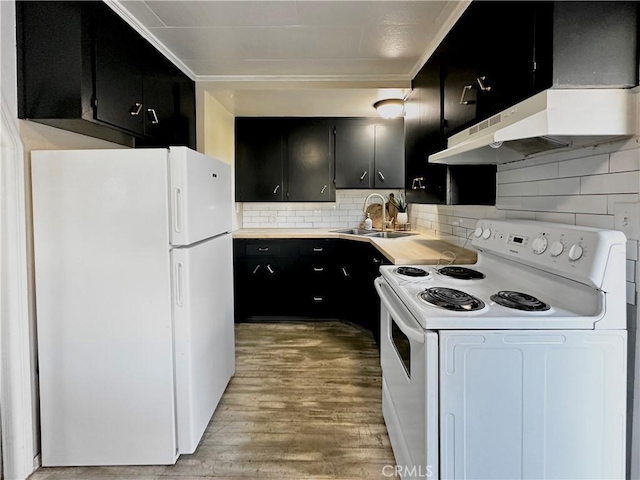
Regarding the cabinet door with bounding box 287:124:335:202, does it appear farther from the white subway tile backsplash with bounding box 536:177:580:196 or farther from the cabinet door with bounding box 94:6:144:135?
the white subway tile backsplash with bounding box 536:177:580:196

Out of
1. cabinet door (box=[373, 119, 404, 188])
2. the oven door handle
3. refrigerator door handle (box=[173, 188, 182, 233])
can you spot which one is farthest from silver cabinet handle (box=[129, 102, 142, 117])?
cabinet door (box=[373, 119, 404, 188])

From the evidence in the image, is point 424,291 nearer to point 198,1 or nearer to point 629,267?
point 629,267

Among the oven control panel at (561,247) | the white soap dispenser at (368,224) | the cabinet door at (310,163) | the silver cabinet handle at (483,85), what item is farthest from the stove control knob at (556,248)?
the cabinet door at (310,163)

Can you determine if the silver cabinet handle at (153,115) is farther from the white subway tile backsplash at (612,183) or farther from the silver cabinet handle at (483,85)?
the white subway tile backsplash at (612,183)

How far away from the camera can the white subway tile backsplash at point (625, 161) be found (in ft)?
3.81

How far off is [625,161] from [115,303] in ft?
6.61

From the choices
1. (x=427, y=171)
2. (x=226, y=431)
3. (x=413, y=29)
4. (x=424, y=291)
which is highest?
(x=413, y=29)

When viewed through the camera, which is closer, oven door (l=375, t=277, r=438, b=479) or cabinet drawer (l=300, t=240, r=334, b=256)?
oven door (l=375, t=277, r=438, b=479)

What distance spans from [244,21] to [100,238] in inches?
53.6

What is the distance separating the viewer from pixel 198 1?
1.87 metres

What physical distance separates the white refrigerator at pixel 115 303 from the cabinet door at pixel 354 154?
8.20 feet

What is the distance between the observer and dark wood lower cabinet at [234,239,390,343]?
12.3ft

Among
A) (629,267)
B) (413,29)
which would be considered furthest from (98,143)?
(629,267)

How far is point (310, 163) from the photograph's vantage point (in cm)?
407
